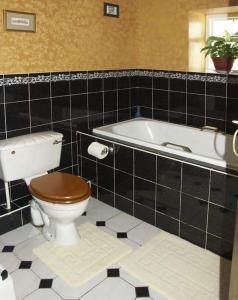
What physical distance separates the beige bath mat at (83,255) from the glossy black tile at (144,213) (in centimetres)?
35

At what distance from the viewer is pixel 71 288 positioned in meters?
1.92

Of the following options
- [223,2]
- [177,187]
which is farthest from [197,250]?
[223,2]

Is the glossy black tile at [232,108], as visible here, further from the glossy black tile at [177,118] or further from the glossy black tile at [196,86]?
the glossy black tile at [177,118]

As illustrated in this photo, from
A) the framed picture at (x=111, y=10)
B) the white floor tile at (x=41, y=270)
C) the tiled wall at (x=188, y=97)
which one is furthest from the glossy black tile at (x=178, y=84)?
the white floor tile at (x=41, y=270)

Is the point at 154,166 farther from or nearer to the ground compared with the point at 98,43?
nearer to the ground

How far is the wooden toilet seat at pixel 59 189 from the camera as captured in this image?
7.00 ft

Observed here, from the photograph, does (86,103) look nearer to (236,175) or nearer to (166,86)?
(166,86)

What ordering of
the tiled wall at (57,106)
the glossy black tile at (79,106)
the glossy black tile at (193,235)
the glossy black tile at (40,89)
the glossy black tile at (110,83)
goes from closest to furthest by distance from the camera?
the glossy black tile at (193,235), the tiled wall at (57,106), the glossy black tile at (40,89), the glossy black tile at (79,106), the glossy black tile at (110,83)

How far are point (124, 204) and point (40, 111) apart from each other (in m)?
1.07

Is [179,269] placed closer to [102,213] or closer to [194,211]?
[194,211]

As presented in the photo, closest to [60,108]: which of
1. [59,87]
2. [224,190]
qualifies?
[59,87]

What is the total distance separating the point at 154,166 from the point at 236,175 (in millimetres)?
642

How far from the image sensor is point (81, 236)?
2.44 m

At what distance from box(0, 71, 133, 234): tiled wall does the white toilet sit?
5.8 inches
